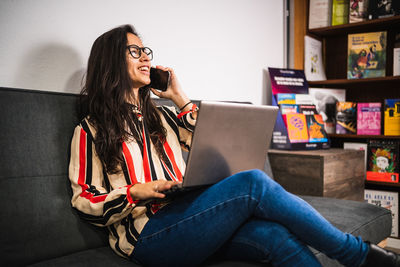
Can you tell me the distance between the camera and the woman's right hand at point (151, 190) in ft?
3.19

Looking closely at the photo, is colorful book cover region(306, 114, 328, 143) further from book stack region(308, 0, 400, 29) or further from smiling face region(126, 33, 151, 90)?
smiling face region(126, 33, 151, 90)

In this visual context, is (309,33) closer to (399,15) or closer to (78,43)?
(399,15)

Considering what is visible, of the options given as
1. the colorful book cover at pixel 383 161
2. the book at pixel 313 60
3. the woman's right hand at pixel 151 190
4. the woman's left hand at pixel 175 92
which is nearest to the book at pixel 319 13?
the book at pixel 313 60

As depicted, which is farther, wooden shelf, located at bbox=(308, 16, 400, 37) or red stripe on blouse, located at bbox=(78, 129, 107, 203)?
wooden shelf, located at bbox=(308, 16, 400, 37)

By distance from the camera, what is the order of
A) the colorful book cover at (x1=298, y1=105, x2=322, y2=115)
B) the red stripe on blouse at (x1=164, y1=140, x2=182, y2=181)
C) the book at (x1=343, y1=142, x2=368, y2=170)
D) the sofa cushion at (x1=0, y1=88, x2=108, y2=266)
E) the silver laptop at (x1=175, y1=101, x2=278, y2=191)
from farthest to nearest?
the book at (x1=343, y1=142, x2=368, y2=170) < the colorful book cover at (x1=298, y1=105, x2=322, y2=115) < the red stripe on blouse at (x1=164, y1=140, x2=182, y2=181) < the sofa cushion at (x1=0, y1=88, x2=108, y2=266) < the silver laptop at (x1=175, y1=101, x2=278, y2=191)

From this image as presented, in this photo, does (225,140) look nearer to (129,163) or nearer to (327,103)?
(129,163)

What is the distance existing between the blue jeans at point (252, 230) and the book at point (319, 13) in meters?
2.14

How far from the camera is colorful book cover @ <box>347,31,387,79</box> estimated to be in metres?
2.52

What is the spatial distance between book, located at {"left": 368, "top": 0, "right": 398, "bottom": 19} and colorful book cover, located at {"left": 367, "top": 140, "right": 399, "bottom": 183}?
89 cm

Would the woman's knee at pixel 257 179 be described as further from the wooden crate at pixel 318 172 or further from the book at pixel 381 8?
the book at pixel 381 8

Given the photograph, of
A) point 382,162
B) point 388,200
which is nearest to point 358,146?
point 382,162

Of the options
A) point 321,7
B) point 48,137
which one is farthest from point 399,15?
point 48,137

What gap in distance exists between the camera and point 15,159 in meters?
1.08

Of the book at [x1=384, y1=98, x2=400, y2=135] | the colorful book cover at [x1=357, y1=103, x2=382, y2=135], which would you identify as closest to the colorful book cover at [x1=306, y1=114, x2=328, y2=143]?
the colorful book cover at [x1=357, y1=103, x2=382, y2=135]
